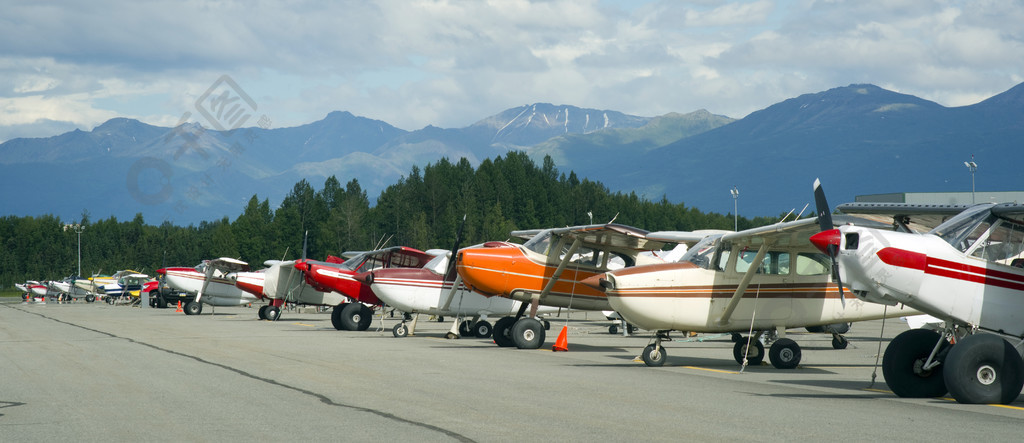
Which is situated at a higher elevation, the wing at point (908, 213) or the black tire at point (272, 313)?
the wing at point (908, 213)

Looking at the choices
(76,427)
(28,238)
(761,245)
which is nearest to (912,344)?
(761,245)

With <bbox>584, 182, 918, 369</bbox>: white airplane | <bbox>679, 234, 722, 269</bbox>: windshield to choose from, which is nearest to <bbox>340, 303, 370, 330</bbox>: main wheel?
<bbox>584, 182, 918, 369</bbox>: white airplane

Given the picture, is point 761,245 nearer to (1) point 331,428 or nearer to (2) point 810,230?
(2) point 810,230

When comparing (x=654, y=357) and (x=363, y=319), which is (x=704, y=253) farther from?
(x=363, y=319)

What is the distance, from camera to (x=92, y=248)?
141 m

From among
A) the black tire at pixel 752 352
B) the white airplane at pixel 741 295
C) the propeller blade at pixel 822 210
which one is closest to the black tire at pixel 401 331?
the white airplane at pixel 741 295

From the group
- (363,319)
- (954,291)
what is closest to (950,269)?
(954,291)

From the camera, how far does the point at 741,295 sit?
14.9m

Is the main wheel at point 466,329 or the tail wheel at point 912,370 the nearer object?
the tail wheel at point 912,370

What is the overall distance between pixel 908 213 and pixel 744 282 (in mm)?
2971

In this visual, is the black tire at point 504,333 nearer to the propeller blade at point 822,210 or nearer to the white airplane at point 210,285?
the propeller blade at point 822,210

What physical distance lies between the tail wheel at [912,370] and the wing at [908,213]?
2092 millimetres

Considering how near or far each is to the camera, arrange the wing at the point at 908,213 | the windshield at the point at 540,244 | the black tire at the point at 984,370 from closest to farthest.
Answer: the black tire at the point at 984,370 → the wing at the point at 908,213 → the windshield at the point at 540,244

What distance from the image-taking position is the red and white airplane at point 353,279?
89.9 feet
